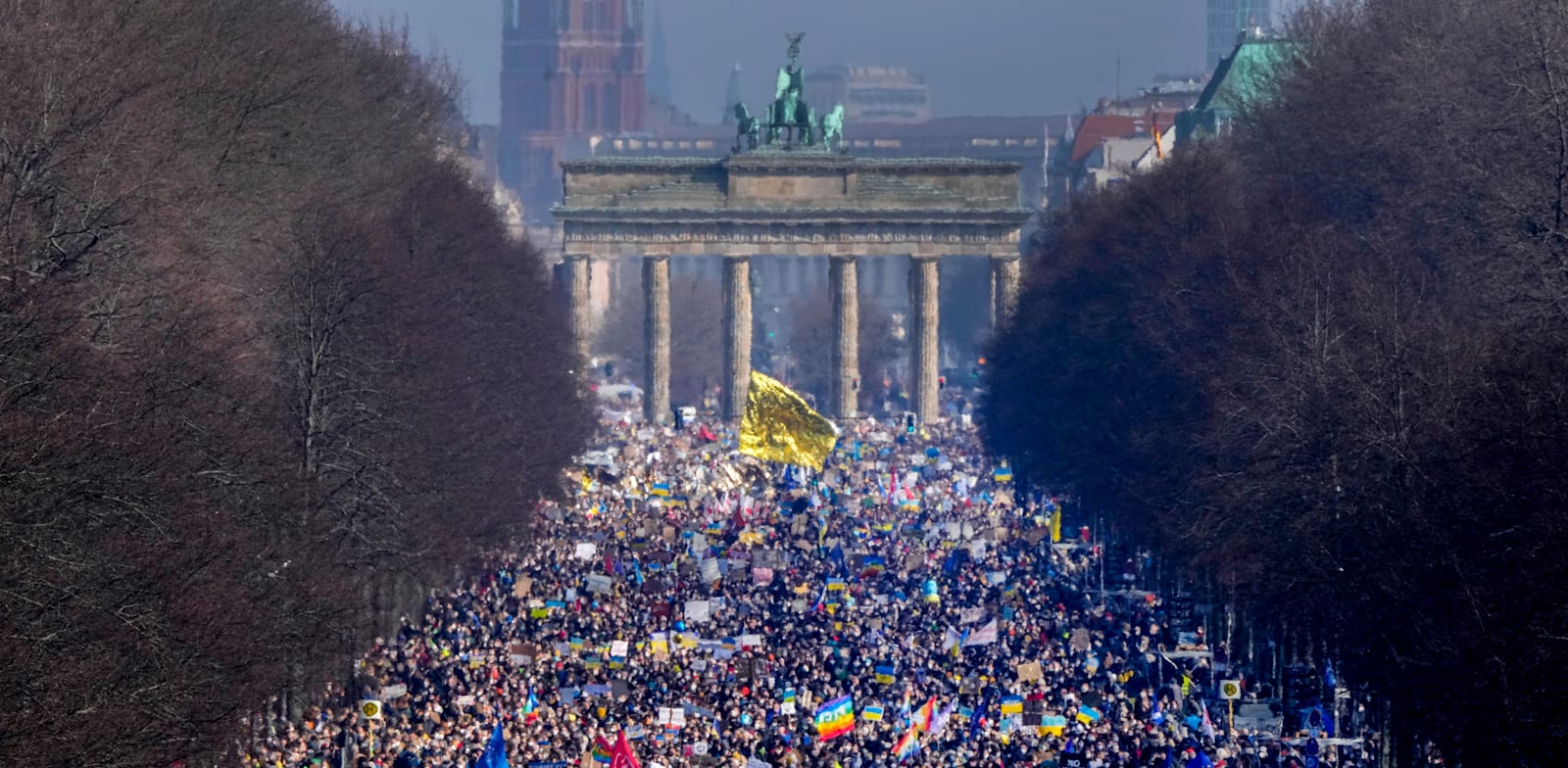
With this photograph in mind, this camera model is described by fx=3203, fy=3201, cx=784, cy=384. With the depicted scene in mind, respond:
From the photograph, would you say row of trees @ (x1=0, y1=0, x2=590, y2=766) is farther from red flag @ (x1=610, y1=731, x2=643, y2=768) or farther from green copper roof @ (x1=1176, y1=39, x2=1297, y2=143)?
green copper roof @ (x1=1176, y1=39, x2=1297, y2=143)

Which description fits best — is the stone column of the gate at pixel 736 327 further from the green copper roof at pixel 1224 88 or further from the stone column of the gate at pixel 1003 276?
the green copper roof at pixel 1224 88

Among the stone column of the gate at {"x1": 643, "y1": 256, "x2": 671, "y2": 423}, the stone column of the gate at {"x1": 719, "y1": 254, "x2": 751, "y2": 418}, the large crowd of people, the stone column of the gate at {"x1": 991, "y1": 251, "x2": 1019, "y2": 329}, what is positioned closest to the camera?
the large crowd of people

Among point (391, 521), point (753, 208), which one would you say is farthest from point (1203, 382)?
point (753, 208)

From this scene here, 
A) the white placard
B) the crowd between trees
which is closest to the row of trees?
A: the white placard

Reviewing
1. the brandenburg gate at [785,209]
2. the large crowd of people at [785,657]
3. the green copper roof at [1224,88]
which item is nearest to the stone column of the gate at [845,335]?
the brandenburg gate at [785,209]

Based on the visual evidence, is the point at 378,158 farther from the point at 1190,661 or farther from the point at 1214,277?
the point at 1190,661
